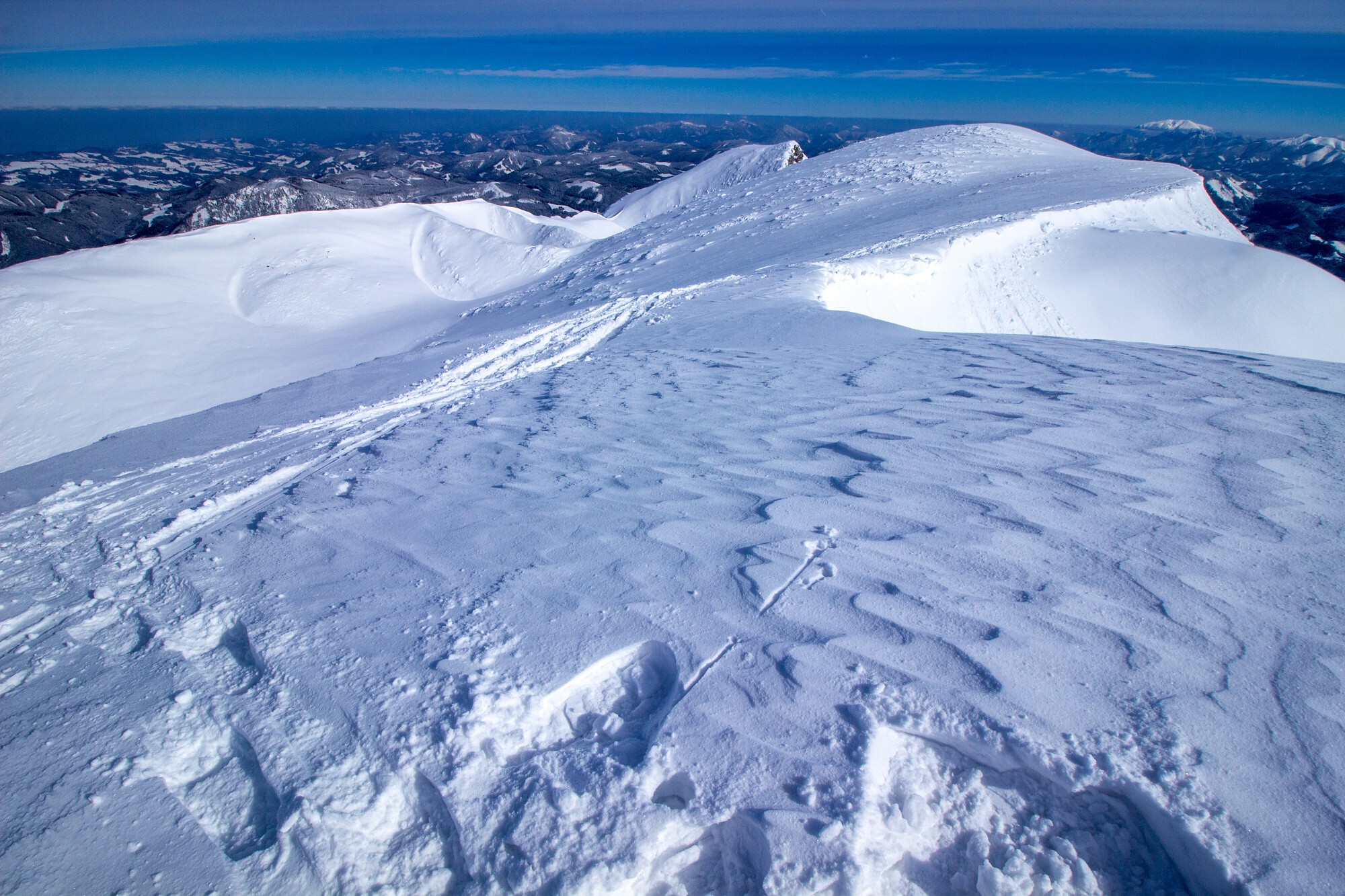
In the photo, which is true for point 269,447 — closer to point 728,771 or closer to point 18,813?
point 18,813

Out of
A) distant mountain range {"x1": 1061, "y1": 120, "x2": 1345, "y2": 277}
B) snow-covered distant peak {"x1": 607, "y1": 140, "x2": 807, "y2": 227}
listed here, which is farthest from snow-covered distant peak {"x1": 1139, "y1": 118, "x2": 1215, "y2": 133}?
snow-covered distant peak {"x1": 607, "y1": 140, "x2": 807, "y2": 227}

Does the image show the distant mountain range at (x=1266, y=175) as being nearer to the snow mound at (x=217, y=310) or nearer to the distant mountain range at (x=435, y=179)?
the distant mountain range at (x=435, y=179)

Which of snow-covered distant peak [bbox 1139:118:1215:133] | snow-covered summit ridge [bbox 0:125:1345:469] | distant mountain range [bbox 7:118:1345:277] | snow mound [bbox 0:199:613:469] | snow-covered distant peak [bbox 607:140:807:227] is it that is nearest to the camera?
snow mound [bbox 0:199:613:469]

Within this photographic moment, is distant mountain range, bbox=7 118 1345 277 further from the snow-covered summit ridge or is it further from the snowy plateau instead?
the snowy plateau

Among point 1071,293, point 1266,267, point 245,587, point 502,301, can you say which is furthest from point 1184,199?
point 245,587

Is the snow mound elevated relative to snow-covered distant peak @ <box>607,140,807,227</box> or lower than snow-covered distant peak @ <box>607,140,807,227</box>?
lower

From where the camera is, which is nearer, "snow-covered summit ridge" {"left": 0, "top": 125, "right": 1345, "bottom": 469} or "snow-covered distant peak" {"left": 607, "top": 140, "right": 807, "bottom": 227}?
"snow-covered summit ridge" {"left": 0, "top": 125, "right": 1345, "bottom": 469}

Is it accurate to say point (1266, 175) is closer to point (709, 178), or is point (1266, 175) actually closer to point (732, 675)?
point (709, 178)
